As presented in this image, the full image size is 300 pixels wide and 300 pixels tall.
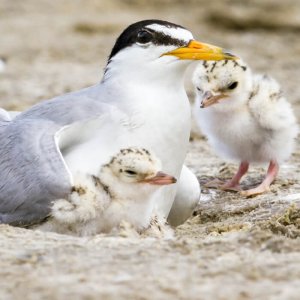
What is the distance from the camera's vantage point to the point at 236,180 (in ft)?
19.6

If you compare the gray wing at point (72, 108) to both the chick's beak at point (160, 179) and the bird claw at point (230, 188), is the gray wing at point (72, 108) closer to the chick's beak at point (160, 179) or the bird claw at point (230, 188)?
the chick's beak at point (160, 179)

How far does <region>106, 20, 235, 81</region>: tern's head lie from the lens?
4.78 metres

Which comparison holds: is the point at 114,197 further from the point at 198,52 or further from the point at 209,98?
the point at 209,98

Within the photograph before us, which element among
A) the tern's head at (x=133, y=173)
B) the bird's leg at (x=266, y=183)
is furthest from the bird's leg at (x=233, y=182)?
the tern's head at (x=133, y=173)

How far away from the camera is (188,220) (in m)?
5.38

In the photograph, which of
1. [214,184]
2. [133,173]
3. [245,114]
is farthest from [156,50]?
[214,184]

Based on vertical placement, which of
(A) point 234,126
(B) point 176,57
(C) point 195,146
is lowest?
(C) point 195,146

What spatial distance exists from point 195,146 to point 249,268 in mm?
4271

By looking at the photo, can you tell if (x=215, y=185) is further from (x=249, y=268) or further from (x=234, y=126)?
(x=249, y=268)

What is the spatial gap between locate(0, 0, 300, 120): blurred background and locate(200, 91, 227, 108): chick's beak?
3.73 meters

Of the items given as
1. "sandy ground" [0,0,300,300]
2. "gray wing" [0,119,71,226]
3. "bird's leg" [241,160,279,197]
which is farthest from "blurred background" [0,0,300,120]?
"gray wing" [0,119,71,226]

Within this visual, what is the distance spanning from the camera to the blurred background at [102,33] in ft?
34.2

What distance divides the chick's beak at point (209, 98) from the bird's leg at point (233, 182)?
0.45 meters

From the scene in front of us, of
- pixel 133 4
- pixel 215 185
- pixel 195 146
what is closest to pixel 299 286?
pixel 215 185
